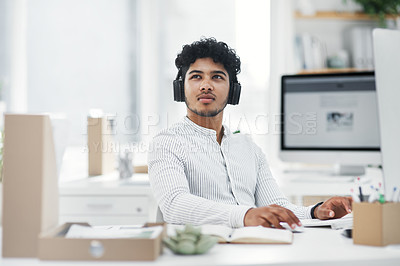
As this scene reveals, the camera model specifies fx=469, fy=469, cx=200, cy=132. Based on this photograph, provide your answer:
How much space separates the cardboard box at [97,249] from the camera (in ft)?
2.80

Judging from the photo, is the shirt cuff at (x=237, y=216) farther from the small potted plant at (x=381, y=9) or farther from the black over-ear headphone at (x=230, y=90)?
the small potted plant at (x=381, y=9)

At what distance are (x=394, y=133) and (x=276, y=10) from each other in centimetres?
238

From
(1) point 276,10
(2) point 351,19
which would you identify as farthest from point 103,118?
(2) point 351,19

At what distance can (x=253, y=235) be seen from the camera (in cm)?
100

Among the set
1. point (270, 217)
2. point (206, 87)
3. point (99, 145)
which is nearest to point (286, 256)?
point (270, 217)

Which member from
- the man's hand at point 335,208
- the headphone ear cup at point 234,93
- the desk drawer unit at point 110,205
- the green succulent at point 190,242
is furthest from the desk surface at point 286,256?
the desk drawer unit at point 110,205

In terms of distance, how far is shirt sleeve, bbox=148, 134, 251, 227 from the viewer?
1.23 metres

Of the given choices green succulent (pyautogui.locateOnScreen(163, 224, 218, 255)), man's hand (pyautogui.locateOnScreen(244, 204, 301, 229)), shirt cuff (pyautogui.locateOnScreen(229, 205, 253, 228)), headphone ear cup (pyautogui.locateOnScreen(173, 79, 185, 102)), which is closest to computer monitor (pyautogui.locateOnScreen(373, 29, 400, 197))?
man's hand (pyautogui.locateOnScreen(244, 204, 301, 229))

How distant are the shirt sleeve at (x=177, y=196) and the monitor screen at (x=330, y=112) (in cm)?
127

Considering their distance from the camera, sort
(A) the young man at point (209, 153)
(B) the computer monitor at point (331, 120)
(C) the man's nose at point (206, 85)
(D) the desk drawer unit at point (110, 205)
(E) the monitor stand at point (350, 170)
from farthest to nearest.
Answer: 1. (E) the monitor stand at point (350, 170)
2. (B) the computer monitor at point (331, 120)
3. (D) the desk drawer unit at point (110, 205)
4. (C) the man's nose at point (206, 85)
5. (A) the young man at point (209, 153)

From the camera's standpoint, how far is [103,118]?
2.45 m

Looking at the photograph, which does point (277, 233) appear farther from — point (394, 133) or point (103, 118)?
point (103, 118)

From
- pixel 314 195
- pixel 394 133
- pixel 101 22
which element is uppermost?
pixel 101 22

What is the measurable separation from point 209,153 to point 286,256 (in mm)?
702
